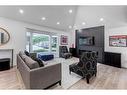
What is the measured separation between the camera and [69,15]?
21.9 ft

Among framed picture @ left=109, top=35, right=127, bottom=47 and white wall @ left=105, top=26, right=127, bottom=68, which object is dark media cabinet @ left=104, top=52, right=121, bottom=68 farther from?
framed picture @ left=109, top=35, right=127, bottom=47

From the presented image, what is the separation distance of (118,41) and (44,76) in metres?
4.66

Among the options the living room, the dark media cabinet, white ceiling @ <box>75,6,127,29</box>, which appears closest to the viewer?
the living room

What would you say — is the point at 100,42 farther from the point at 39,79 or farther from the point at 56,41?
the point at 39,79

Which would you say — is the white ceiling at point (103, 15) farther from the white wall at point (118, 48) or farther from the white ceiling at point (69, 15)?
the white wall at point (118, 48)

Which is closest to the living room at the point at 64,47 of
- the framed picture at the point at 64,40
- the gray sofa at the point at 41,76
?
the gray sofa at the point at 41,76

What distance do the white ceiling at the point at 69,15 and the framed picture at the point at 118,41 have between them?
2.13 ft

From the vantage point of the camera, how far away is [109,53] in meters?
5.63

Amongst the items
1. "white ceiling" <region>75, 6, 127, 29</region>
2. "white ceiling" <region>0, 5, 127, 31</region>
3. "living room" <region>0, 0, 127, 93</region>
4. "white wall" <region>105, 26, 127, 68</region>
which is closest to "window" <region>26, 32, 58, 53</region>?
"living room" <region>0, 0, 127, 93</region>

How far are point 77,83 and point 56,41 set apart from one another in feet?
18.3

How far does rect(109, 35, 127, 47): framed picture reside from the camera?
5242 millimetres

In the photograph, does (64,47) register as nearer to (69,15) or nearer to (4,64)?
(69,15)

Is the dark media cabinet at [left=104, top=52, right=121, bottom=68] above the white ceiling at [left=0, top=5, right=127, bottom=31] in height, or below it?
below

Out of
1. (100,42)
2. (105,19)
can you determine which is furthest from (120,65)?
(105,19)
